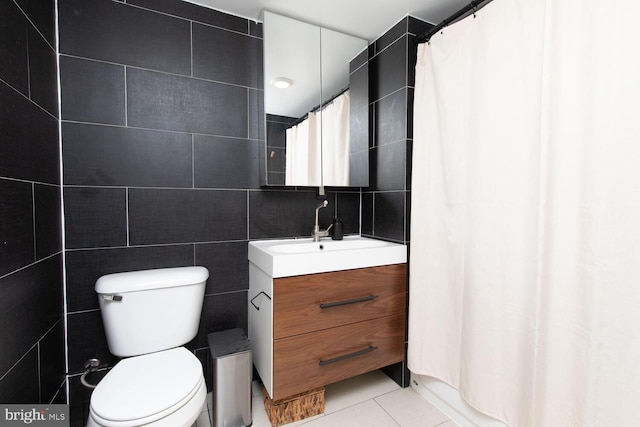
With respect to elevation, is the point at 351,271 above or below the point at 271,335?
above

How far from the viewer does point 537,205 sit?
3.74 ft

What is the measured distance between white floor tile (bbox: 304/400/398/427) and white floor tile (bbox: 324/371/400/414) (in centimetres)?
4

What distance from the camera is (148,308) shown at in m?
1.37

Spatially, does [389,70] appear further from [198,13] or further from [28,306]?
[28,306]

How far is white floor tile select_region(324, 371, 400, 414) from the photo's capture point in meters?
1.68

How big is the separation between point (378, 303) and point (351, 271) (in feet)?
0.93

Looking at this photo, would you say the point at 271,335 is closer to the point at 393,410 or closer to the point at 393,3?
the point at 393,410

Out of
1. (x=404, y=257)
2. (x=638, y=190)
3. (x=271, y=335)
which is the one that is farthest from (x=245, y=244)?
(x=638, y=190)

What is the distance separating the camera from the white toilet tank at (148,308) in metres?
1.33

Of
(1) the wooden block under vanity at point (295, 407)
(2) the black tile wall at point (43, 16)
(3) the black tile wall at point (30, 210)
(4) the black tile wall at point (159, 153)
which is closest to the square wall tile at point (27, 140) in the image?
(3) the black tile wall at point (30, 210)

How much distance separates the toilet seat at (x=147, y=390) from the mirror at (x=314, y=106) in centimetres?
106

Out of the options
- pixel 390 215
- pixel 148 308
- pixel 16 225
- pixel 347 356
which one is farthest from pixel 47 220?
pixel 390 215

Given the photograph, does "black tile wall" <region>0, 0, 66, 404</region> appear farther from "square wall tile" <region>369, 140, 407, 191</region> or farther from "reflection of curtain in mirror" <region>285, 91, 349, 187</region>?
"square wall tile" <region>369, 140, 407, 191</region>

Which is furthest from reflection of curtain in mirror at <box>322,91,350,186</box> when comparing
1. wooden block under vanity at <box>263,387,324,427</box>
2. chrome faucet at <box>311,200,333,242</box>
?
wooden block under vanity at <box>263,387,324,427</box>
